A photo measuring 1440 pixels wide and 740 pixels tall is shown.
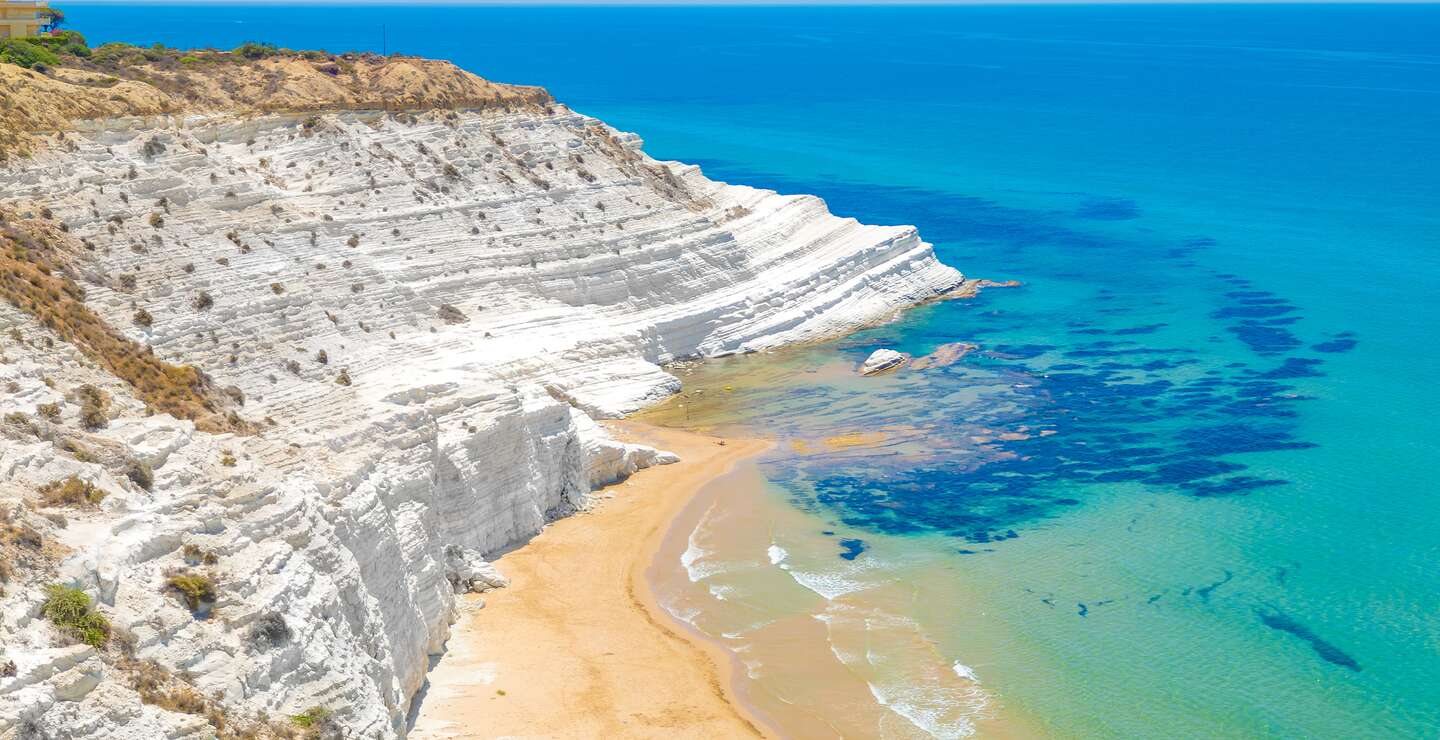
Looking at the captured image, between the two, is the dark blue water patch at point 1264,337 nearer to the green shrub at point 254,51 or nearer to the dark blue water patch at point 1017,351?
the dark blue water patch at point 1017,351

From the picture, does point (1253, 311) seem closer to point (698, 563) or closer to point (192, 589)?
point (698, 563)

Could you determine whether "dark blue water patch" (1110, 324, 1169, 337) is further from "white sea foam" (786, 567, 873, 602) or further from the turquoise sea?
"white sea foam" (786, 567, 873, 602)

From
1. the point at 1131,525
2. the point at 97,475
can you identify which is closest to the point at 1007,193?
the point at 1131,525

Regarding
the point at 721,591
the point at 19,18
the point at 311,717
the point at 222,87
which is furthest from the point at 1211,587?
the point at 19,18

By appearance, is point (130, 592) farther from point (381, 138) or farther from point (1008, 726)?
point (381, 138)

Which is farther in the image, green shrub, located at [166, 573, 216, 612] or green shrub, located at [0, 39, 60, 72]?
green shrub, located at [0, 39, 60, 72]

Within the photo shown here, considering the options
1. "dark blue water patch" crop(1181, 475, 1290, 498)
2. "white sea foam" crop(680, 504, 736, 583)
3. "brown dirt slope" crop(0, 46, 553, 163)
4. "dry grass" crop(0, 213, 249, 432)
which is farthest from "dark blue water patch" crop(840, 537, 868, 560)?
"brown dirt slope" crop(0, 46, 553, 163)
